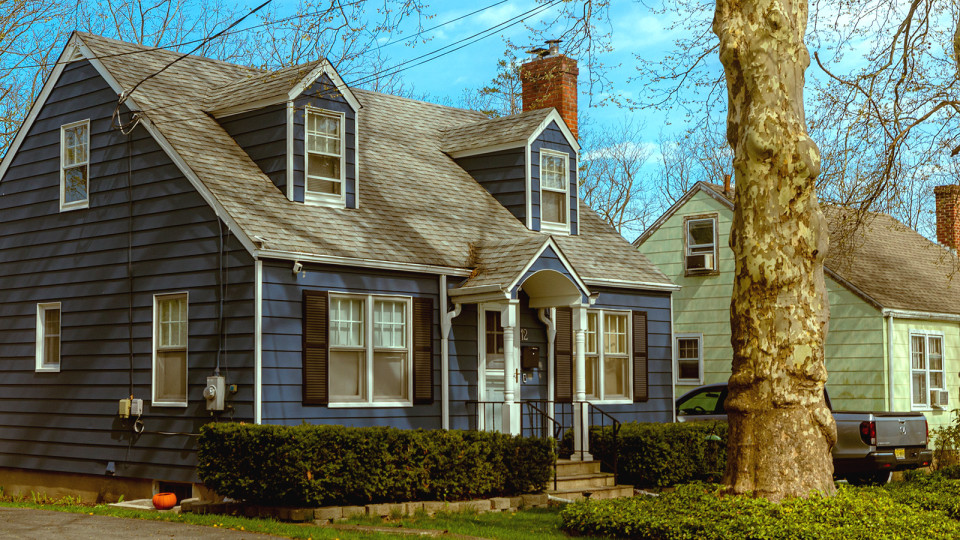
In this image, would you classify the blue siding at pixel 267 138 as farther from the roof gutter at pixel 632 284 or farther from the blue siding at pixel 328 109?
the roof gutter at pixel 632 284

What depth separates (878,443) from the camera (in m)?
17.4

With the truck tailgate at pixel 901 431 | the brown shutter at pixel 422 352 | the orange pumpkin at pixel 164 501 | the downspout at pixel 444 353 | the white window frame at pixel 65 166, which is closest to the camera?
the orange pumpkin at pixel 164 501

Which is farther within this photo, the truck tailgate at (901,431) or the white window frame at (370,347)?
the truck tailgate at (901,431)

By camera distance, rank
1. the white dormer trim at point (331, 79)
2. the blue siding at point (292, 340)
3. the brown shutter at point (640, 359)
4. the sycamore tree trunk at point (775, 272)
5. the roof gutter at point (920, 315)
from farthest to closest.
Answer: the roof gutter at point (920, 315), the brown shutter at point (640, 359), the white dormer trim at point (331, 79), the blue siding at point (292, 340), the sycamore tree trunk at point (775, 272)

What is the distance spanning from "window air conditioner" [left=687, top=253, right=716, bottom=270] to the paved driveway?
1659 cm

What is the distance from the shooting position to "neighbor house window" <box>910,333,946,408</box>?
80.3ft

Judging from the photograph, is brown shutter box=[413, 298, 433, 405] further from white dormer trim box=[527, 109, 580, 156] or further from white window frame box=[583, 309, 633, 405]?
white dormer trim box=[527, 109, 580, 156]

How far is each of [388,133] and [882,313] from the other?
1134 cm

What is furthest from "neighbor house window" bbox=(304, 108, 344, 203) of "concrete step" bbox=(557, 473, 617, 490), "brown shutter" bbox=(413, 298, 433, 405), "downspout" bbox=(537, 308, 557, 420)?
"concrete step" bbox=(557, 473, 617, 490)

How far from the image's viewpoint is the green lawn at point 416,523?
37.7ft

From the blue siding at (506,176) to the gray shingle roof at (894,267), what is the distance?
697cm

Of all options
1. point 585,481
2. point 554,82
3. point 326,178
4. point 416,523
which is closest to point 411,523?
point 416,523

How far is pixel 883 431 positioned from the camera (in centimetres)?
1747

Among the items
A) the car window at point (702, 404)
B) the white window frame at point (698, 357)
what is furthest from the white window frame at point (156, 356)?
the white window frame at point (698, 357)
